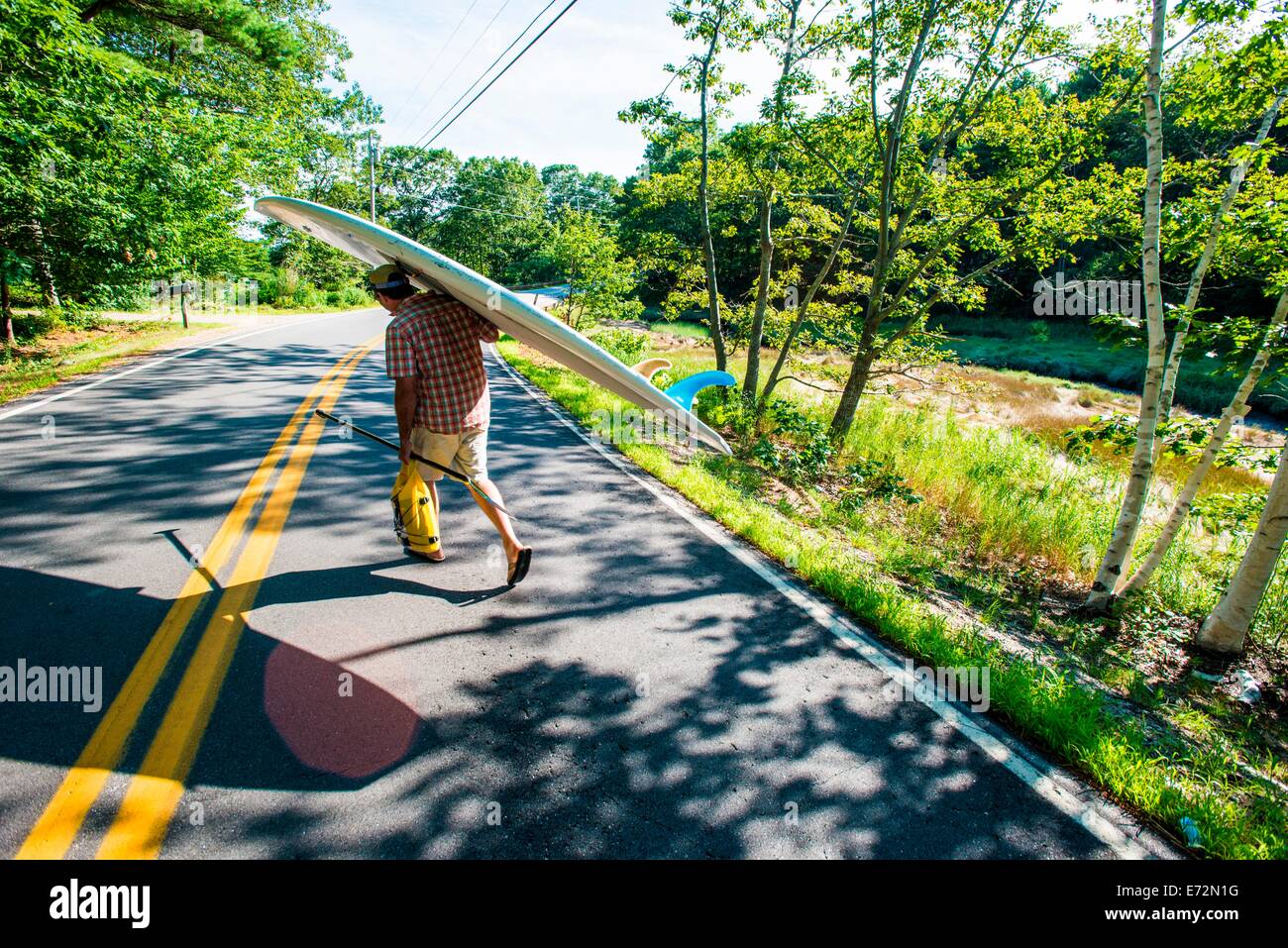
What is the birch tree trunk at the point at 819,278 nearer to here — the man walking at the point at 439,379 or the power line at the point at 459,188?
the man walking at the point at 439,379

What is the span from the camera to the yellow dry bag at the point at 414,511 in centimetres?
374

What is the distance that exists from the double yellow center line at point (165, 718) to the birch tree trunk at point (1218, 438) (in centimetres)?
642

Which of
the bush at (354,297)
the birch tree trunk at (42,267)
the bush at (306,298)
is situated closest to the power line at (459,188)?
the bush at (354,297)

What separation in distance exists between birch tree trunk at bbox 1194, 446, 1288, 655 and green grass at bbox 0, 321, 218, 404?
1290cm

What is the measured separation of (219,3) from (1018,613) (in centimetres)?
2215

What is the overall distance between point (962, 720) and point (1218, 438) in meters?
3.63

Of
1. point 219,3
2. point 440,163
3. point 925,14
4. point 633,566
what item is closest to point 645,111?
point 925,14

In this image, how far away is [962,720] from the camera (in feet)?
9.65

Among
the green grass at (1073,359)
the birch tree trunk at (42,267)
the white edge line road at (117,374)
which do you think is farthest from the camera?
the green grass at (1073,359)

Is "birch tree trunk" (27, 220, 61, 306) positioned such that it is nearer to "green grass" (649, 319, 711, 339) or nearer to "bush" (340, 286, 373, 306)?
"green grass" (649, 319, 711, 339)

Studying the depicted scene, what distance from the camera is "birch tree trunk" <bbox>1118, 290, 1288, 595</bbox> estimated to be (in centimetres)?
412
